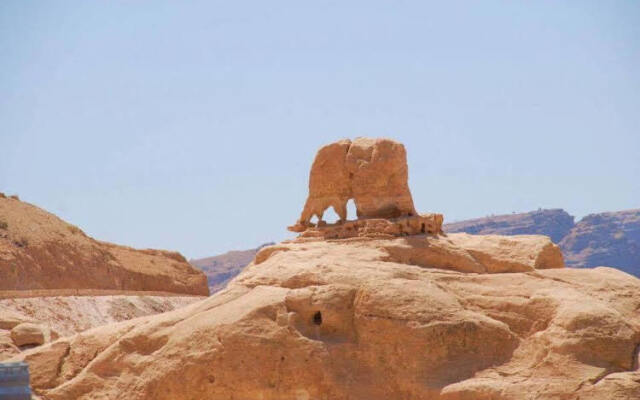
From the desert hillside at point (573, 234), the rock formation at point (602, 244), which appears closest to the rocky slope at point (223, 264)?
the desert hillside at point (573, 234)

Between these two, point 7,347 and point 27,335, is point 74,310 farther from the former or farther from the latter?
point 7,347

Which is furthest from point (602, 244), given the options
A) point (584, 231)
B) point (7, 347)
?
point (7, 347)

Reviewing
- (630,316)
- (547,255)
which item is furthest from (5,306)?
(630,316)

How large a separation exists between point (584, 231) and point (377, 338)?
76.8 metres

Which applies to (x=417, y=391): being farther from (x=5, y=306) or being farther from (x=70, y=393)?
(x=5, y=306)

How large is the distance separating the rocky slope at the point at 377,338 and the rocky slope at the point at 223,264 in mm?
78996

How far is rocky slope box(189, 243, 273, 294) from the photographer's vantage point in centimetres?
10341

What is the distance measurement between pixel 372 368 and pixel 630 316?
17.6ft

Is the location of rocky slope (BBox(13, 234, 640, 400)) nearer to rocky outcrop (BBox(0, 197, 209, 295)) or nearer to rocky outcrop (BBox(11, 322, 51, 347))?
rocky outcrop (BBox(11, 322, 51, 347))

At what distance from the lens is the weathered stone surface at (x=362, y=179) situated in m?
24.3

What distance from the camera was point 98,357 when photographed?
72.8ft

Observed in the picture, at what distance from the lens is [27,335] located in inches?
995

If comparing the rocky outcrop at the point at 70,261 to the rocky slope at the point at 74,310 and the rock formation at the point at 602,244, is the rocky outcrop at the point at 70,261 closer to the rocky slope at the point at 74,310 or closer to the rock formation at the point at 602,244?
the rocky slope at the point at 74,310

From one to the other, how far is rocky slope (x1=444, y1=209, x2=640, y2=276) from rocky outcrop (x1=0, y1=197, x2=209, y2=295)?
4574cm
